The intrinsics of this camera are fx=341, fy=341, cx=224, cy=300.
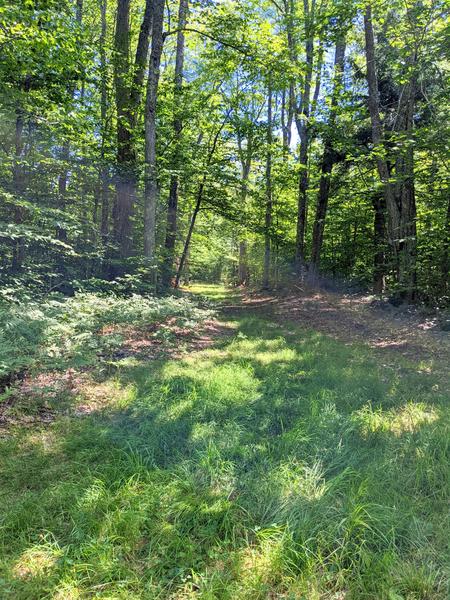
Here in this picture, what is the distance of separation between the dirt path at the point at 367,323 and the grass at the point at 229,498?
2.73m

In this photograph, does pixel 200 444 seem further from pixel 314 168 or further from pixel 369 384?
pixel 314 168

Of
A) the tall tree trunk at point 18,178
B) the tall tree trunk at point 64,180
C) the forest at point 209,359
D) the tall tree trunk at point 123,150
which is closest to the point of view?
the forest at point 209,359

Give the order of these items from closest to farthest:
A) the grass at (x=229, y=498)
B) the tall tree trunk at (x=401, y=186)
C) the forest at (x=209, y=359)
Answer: the grass at (x=229, y=498), the forest at (x=209, y=359), the tall tree trunk at (x=401, y=186)

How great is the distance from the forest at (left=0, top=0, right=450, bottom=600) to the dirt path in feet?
0.29

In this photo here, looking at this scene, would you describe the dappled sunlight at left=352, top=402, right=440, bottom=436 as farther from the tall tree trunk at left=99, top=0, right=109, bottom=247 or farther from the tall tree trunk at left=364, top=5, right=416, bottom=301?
the tall tree trunk at left=99, top=0, right=109, bottom=247

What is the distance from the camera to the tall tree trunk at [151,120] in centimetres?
776

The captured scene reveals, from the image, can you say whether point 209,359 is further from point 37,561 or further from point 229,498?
point 37,561

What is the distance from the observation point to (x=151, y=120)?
7824 mm

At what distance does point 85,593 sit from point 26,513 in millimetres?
719

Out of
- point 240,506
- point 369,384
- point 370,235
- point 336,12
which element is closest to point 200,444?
point 240,506

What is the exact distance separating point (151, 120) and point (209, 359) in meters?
5.70

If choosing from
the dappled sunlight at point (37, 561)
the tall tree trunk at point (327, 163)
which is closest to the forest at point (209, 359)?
the dappled sunlight at point (37, 561)

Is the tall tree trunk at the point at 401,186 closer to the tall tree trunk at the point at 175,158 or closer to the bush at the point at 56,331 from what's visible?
the tall tree trunk at the point at 175,158

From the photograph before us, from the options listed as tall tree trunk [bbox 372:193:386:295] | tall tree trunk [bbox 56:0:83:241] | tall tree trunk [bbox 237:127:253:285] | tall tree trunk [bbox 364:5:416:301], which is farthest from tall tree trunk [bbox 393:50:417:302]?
tall tree trunk [bbox 56:0:83:241]
